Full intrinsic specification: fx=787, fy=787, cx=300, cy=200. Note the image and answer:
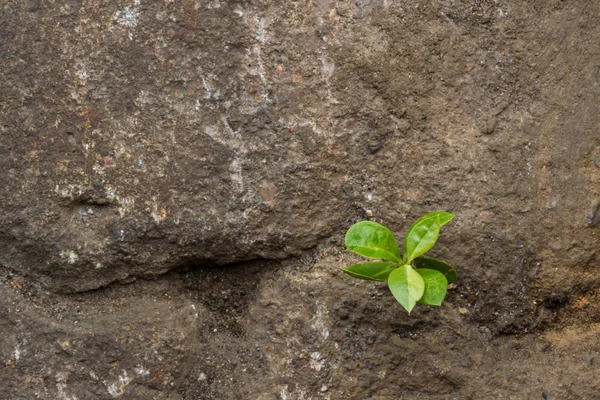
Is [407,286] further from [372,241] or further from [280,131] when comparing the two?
[280,131]

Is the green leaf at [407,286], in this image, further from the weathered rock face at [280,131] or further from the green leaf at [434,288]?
the weathered rock face at [280,131]

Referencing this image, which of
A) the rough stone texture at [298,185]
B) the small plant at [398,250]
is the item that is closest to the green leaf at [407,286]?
the small plant at [398,250]

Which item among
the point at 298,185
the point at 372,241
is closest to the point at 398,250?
the point at 372,241

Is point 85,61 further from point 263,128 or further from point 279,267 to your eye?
point 279,267

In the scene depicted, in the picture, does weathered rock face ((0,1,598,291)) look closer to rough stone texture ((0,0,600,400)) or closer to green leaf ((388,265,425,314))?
rough stone texture ((0,0,600,400))

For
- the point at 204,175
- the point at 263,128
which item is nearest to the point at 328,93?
the point at 263,128

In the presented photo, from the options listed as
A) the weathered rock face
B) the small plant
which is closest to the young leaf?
the small plant
